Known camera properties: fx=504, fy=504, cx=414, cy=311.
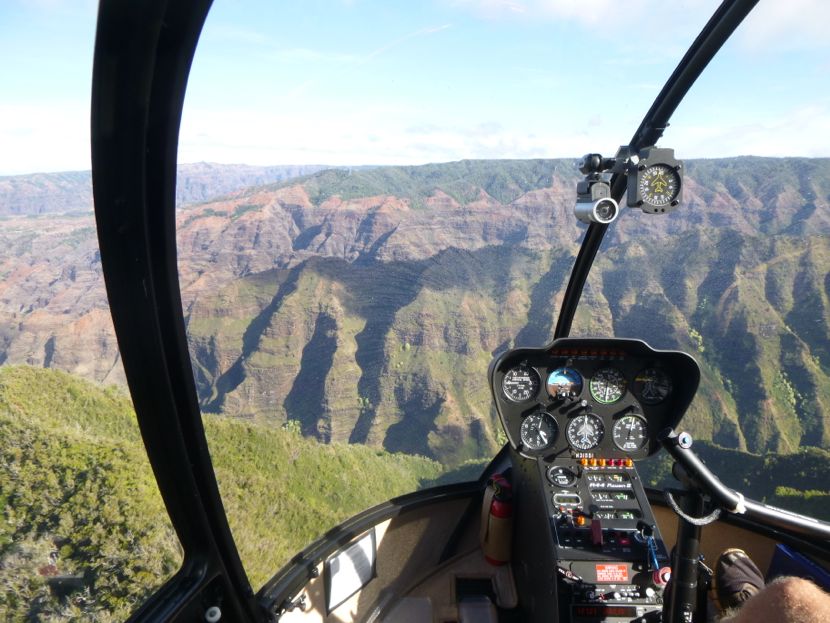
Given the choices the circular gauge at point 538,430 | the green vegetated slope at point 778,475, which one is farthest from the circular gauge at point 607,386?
the green vegetated slope at point 778,475

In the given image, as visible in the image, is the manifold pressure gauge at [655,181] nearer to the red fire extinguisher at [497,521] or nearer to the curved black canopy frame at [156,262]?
the red fire extinguisher at [497,521]

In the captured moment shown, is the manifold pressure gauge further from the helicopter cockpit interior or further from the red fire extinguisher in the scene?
the red fire extinguisher

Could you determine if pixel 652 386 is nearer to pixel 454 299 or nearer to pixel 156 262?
pixel 156 262

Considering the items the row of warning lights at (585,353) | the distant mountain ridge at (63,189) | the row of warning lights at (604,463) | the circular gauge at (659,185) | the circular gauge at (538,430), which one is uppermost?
the circular gauge at (659,185)

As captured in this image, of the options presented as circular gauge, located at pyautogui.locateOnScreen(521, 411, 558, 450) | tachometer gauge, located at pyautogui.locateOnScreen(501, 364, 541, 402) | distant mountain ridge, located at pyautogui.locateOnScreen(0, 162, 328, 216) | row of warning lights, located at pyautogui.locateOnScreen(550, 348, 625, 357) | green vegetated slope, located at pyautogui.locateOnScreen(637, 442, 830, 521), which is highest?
distant mountain ridge, located at pyautogui.locateOnScreen(0, 162, 328, 216)

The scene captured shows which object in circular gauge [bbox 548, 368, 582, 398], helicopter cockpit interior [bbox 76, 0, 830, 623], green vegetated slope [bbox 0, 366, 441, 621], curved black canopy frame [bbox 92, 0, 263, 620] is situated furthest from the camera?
circular gauge [bbox 548, 368, 582, 398]

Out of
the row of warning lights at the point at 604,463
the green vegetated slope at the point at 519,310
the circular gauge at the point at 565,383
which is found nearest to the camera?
the row of warning lights at the point at 604,463

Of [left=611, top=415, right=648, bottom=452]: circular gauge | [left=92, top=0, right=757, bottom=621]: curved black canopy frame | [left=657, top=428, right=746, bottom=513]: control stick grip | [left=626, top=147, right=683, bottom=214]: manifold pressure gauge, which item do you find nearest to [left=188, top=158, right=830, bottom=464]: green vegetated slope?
[left=92, top=0, right=757, bottom=621]: curved black canopy frame
